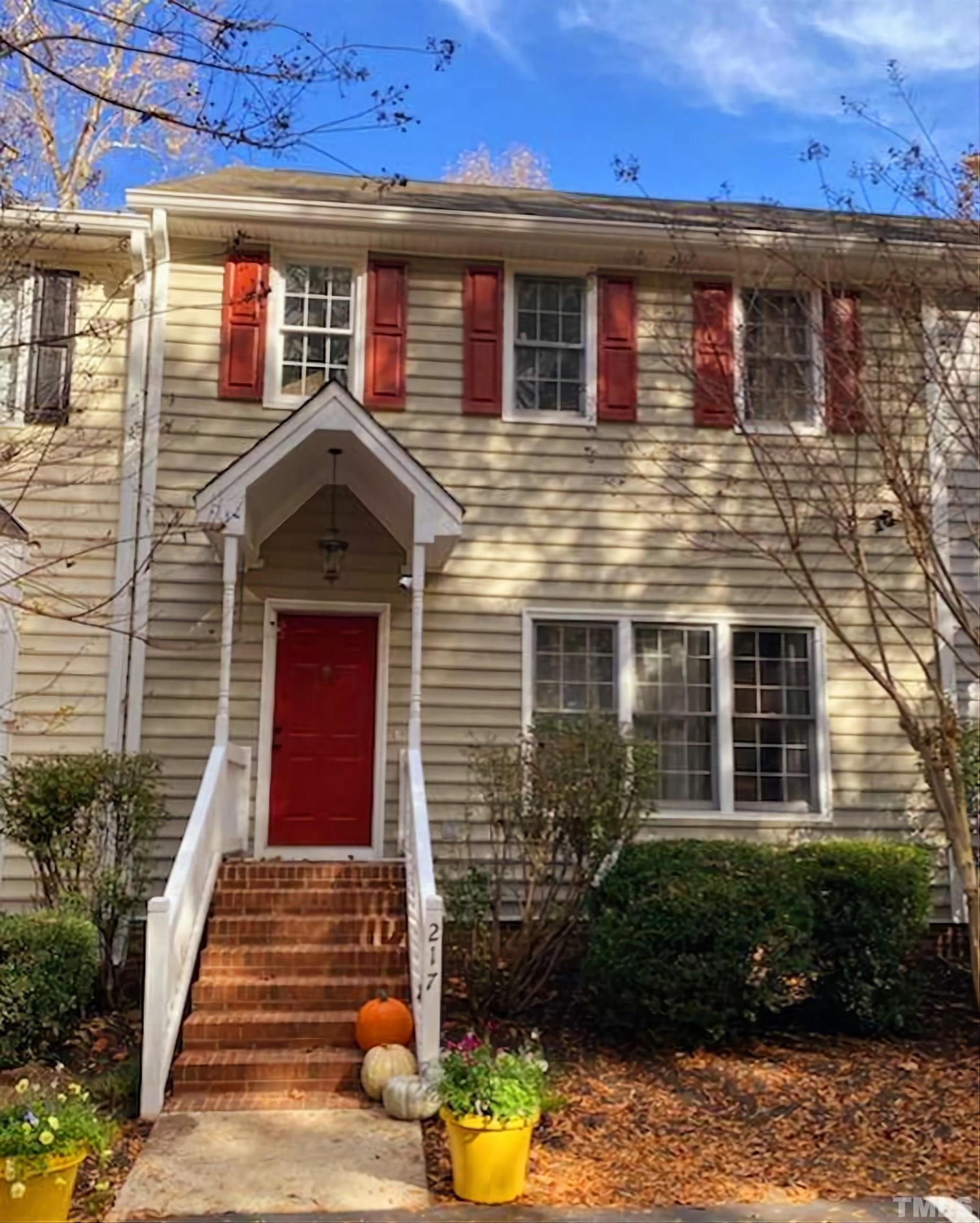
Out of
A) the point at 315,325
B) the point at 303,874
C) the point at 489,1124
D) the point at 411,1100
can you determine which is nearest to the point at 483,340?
the point at 315,325

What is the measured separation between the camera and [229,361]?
930 centimetres

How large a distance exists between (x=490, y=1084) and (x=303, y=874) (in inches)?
121

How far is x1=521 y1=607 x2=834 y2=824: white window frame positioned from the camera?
9242mm

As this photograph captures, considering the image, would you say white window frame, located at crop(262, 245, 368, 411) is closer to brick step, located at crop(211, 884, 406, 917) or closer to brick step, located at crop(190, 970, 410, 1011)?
brick step, located at crop(211, 884, 406, 917)

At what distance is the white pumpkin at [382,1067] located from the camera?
5.95m

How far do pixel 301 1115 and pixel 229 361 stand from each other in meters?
6.08

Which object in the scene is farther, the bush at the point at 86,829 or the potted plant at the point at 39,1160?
the bush at the point at 86,829

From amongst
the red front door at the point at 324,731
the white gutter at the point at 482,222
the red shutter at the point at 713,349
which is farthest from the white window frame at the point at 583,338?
the red front door at the point at 324,731

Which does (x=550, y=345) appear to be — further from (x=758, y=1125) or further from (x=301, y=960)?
(x=758, y=1125)

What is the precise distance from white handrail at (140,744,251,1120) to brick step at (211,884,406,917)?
0.50 feet

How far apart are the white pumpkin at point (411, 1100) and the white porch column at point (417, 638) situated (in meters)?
2.61

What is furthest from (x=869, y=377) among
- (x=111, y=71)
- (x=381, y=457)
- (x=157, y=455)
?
(x=111, y=71)

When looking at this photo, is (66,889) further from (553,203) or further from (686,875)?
(553,203)

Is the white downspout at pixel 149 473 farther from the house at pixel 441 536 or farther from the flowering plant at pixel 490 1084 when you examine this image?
the flowering plant at pixel 490 1084
